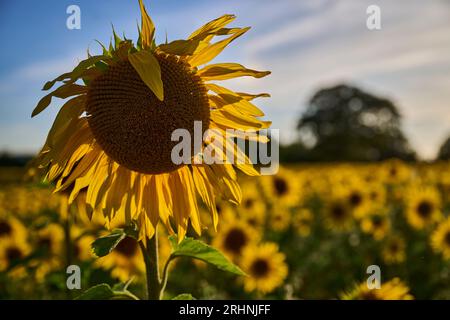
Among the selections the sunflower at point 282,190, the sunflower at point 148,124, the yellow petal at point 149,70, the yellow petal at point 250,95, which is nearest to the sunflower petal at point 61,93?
the sunflower at point 148,124

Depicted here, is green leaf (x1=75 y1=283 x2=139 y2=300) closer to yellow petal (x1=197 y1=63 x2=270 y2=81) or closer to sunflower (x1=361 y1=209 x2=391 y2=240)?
yellow petal (x1=197 y1=63 x2=270 y2=81)

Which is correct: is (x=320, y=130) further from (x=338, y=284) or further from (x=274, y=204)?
(x=338, y=284)

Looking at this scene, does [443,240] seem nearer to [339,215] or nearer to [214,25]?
[339,215]

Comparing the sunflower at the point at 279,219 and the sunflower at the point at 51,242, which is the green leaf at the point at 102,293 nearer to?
the sunflower at the point at 51,242

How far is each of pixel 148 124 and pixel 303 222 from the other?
5.32 metres

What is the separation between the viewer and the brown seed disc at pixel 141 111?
143cm

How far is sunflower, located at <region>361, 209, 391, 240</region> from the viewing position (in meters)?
5.51

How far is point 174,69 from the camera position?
1461 millimetres

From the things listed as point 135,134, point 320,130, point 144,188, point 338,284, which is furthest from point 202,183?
point 320,130

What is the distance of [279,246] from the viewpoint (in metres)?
5.55

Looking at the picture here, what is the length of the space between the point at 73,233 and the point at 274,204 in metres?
3.00

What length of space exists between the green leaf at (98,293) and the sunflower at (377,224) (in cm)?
423

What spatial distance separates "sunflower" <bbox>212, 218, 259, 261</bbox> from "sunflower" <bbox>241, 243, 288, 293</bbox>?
11 centimetres

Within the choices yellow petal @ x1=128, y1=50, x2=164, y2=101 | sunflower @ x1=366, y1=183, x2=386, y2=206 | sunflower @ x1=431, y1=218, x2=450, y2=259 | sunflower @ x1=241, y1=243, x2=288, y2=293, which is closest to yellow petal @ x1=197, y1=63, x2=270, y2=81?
yellow petal @ x1=128, y1=50, x2=164, y2=101
